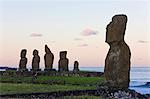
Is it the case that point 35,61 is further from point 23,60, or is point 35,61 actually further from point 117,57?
point 117,57

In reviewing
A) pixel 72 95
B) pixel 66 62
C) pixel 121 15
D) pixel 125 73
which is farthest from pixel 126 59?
pixel 66 62

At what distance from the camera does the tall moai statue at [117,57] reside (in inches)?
1166

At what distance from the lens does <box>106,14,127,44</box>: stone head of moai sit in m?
30.2

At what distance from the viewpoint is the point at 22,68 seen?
56.6m

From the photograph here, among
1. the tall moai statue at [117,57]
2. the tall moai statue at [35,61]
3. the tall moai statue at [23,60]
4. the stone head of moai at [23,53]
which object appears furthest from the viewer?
the stone head of moai at [23,53]

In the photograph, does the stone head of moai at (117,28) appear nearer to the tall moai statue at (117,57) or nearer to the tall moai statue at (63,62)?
the tall moai statue at (117,57)

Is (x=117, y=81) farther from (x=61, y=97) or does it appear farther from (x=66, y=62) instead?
(x=66, y=62)

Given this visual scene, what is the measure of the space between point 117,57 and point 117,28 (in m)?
2.15

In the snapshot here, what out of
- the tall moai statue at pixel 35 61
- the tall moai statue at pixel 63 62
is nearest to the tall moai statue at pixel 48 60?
the tall moai statue at pixel 63 62

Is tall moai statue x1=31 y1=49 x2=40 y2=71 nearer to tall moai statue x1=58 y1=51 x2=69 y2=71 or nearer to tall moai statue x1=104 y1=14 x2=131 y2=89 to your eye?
tall moai statue x1=58 y1=51 x2=69 y2=71

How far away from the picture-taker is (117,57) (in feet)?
97.1

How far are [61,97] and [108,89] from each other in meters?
3.81

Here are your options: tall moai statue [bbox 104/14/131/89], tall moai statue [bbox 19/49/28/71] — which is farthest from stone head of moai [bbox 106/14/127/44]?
tall moai statue [bbox 19/49/28/71]

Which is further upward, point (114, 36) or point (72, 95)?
point (114, 36)
